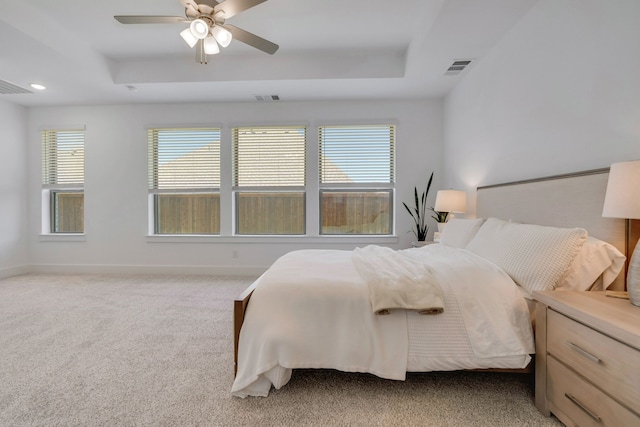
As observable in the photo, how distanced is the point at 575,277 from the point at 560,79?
143 cm

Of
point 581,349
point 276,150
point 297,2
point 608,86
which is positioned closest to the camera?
point 581,349

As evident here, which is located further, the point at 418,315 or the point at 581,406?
the point at 418,315

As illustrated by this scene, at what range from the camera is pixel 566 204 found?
1840mm

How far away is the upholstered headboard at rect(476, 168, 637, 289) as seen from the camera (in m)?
1.56

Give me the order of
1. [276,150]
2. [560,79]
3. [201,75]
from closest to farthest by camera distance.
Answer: [560,79]
[201,75]
[276,150]

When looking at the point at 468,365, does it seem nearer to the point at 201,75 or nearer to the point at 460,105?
the point at 460,105

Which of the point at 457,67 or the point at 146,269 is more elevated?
the point at 457,67

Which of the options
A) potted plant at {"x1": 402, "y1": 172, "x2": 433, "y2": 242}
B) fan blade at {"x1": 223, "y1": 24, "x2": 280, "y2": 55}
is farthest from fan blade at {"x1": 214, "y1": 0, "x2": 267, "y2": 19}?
potted plant at {"x1": 402, "y1": 172, "x2": 433, "y2": 242}

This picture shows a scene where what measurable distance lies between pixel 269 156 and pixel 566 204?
3540mm

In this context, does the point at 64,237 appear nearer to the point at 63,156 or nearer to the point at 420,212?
the point at 63,156

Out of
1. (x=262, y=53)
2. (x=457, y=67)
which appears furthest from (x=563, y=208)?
(x=262, y=53)

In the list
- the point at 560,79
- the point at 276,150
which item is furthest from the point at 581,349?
the point at 276,150

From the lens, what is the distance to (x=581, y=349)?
1189mm

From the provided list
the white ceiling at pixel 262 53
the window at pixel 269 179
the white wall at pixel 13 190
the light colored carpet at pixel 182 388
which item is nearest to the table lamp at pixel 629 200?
the light colored carpet at pixel 182 388
